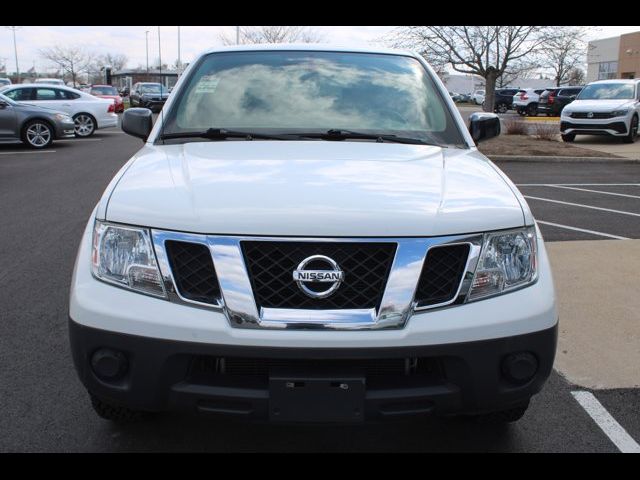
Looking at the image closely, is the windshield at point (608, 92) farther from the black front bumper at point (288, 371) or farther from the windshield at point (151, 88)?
the windshield at point (151, 88)

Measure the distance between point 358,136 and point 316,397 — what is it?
→ 5.26ft

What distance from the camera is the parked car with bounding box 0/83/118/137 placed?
18.3 meters

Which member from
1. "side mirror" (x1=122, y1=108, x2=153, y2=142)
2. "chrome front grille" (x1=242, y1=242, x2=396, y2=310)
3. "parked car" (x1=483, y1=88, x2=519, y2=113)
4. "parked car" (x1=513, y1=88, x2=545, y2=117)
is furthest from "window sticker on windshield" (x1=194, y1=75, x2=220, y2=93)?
"parked car" (x1=483, y1=88, x2=519, y2=113)

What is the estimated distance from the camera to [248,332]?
2.20m

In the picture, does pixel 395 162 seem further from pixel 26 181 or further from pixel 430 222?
pixel 26 181

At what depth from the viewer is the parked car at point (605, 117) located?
17406 mm

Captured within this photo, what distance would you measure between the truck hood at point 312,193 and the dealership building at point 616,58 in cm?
5426

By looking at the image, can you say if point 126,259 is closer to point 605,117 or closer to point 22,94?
point 605,117

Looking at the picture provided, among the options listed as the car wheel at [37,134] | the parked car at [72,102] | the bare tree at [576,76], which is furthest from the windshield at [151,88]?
the bare tree at [576,76]

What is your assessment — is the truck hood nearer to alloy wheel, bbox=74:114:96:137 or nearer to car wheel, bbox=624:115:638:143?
car wheel, bbox=624:115:638:143

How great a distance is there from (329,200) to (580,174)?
1094 centimetres

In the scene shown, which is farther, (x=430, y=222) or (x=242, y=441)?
(x=242, y=441)

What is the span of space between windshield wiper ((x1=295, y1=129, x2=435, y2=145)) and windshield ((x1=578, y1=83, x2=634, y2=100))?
17113mm
